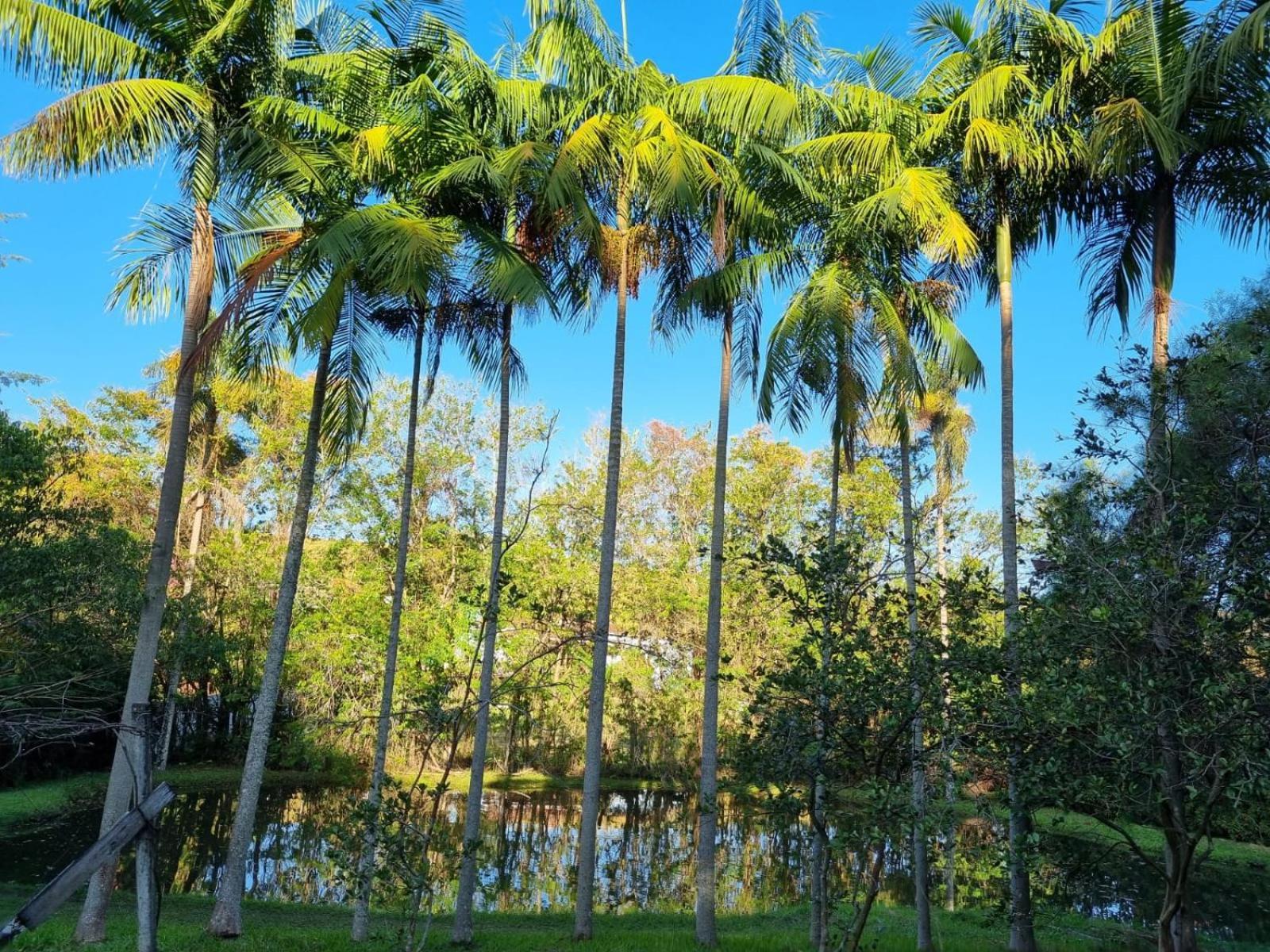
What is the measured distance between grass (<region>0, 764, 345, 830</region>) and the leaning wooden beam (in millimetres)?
17714

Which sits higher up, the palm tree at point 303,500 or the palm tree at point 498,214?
the palm tree at point 498,214

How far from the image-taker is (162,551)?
9.85 metres

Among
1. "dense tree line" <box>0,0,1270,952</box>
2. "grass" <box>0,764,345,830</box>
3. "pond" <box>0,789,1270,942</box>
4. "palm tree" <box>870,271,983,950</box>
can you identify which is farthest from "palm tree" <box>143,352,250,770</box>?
"palm tree" <box>870,271,983,950</box>

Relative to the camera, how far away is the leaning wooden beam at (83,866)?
13.5 feet

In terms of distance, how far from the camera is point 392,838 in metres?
5.84

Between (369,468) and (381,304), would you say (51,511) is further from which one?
(369,468)

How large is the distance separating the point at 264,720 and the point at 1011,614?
8.17m

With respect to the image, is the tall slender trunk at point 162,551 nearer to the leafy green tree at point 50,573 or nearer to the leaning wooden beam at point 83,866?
the leafy green tree at point 50,573

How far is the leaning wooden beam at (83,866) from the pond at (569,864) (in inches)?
215

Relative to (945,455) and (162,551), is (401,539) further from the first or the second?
(945,455)

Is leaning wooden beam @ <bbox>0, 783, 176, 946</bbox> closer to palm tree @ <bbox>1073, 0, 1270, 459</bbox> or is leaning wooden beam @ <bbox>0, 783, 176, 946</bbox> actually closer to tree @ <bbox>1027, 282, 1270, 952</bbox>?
tree @ <bbox>1027, 282, 1270, 952</bbox>

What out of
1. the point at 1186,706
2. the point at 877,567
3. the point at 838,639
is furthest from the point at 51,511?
the point at 877,567

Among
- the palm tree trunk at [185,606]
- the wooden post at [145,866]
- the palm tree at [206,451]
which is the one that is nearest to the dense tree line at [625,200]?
the wooden post at [145,866]

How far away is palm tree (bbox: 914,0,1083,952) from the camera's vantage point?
10312mm
